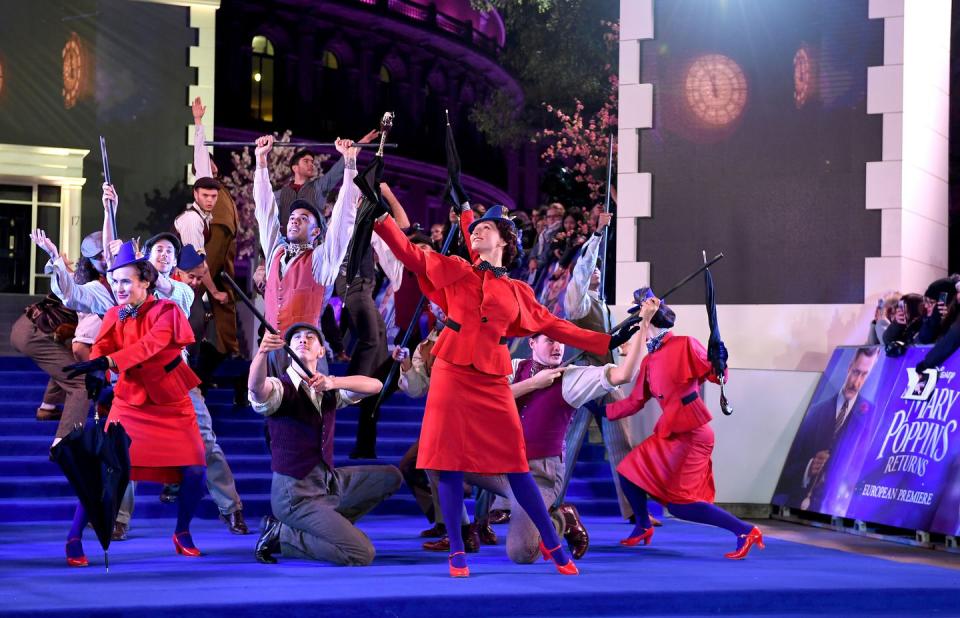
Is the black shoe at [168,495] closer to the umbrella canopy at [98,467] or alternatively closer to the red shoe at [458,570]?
the umbrella canopy at [98,467]

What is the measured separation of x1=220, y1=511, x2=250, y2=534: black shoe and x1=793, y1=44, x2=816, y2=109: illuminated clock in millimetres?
5366

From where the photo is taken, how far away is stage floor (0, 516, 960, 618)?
5.42 meters

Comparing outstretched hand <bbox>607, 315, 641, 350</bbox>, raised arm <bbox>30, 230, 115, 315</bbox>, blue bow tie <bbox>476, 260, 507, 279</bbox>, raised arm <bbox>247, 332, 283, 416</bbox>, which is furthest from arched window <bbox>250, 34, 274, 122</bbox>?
outstretched hand <bbox>607, 315, 641, 350</bbox>

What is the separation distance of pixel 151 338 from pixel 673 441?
3.09 metres

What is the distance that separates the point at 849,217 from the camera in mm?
10031

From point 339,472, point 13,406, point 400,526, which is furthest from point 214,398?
point 339,472

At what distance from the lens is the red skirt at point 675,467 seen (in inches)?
299

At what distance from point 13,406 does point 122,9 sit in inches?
221

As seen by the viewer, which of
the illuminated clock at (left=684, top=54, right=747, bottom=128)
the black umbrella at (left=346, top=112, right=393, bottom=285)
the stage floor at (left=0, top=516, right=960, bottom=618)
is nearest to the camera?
the stage floor at (left=0, top=516, right=960, bottom=618)

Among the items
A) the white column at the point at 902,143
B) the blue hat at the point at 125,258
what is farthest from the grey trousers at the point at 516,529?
the white column at the point at 902,143

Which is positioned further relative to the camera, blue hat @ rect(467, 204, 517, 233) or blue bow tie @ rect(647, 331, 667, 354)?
blue bow tie @ rect(647, 331, 667, 354)

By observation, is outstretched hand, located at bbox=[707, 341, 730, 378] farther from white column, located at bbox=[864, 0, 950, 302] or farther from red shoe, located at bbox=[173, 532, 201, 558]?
red shoe, located at bbox=[173, 532, 201, 558]

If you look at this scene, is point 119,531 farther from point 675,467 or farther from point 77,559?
point 675,467

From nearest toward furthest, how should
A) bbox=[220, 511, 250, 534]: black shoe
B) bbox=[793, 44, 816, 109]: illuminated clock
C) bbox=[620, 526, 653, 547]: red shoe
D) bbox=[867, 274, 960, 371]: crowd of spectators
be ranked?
bbox=[620, 526, 653, 547]: red shoe < bbox=[220, 511, 250, 534]: black shoe < bbox=[867, 274, 960, 371]: crowd of spectators < bbox=[793, 44, 816, 109]: illuminated clock
